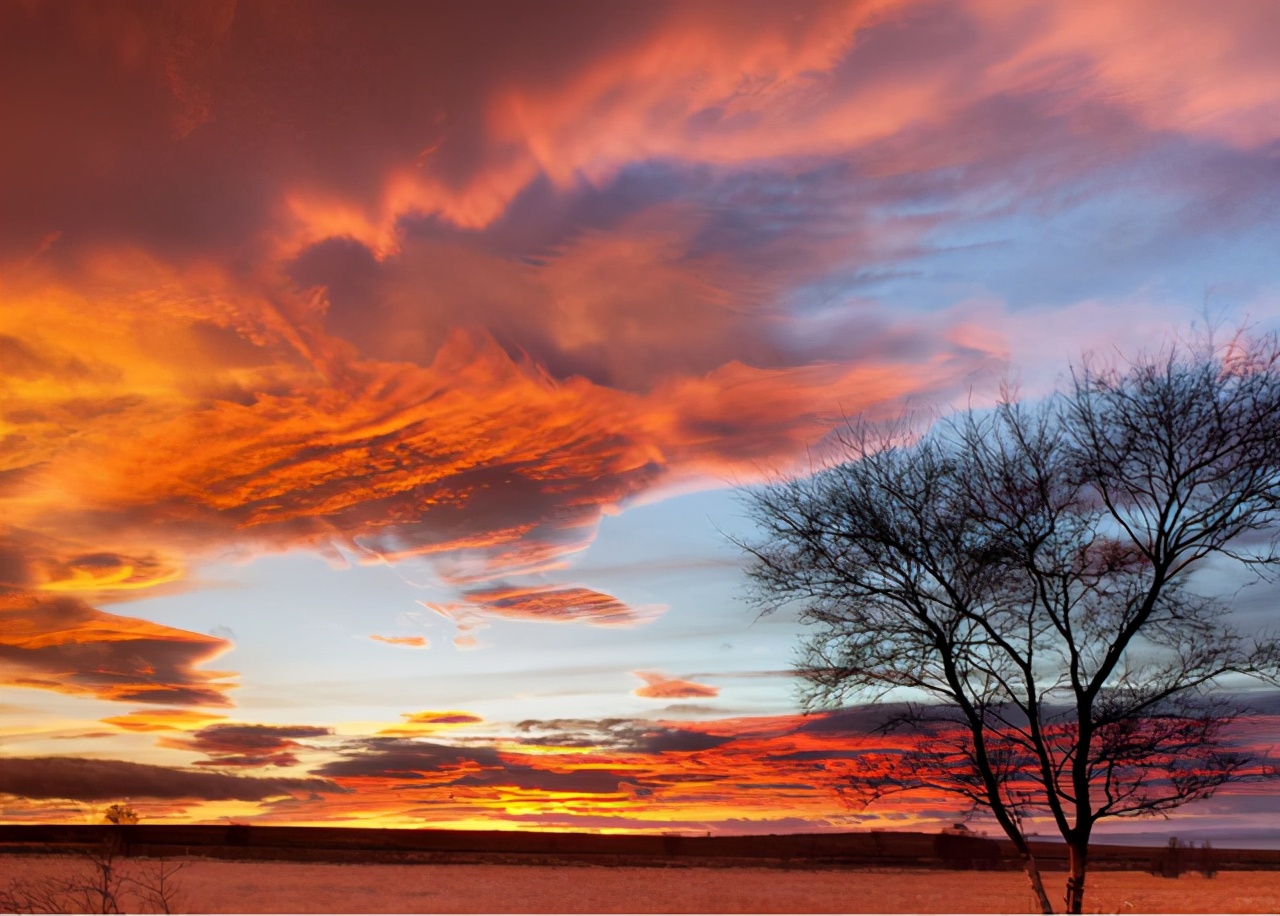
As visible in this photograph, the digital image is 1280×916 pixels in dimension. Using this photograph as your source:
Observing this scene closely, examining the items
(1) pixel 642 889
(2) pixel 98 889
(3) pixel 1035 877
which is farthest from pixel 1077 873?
(1) pixel 642 889

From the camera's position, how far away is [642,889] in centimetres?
4122

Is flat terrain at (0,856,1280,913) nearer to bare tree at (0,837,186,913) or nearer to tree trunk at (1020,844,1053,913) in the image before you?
bare tree at (0,837,186,913)

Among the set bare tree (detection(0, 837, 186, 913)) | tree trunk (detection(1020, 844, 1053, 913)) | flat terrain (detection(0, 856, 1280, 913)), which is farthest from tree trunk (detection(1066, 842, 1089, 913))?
flat terrain (detection(0, 856, 1280, 913))

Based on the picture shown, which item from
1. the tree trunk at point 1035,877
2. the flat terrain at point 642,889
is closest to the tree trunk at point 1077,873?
the tree trunk at point 1035,877

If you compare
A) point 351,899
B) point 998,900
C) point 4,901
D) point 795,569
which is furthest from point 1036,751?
point 351,899

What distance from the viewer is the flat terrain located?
33750 millimetres

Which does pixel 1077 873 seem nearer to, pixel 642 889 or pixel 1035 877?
pixel 1035 877

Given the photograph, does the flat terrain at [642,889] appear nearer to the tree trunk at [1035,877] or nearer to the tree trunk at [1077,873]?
the tree trunk at [1035,877]

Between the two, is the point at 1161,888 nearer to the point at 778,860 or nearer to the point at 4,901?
the point at 778,860

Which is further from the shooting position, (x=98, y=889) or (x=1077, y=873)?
(x=98, y=889)

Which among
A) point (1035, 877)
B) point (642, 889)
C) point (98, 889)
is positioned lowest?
point (642, 889)

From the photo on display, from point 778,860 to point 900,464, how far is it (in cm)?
4767

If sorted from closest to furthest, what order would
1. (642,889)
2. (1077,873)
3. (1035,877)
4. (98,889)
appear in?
1. (1077,873)
2. (1035,877)
3. (98,889)
4. (642,889)

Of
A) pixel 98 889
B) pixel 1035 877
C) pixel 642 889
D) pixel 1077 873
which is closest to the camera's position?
pixel 1077 873
